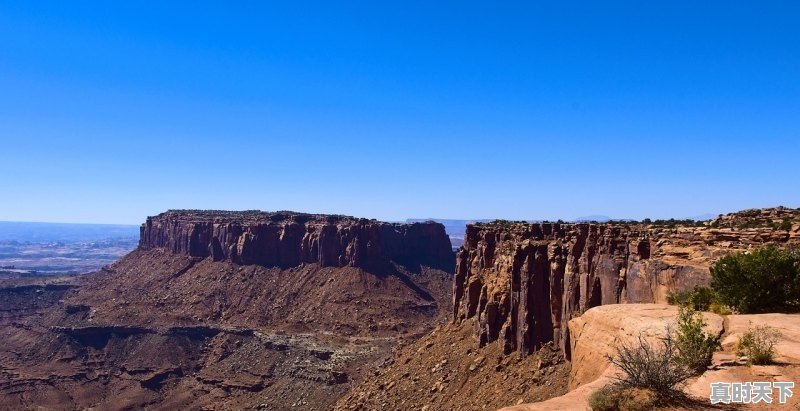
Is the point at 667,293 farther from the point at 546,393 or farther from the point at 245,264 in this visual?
the point at 245,264

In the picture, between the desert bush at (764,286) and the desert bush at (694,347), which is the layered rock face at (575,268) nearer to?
the desert bush at (764,286)

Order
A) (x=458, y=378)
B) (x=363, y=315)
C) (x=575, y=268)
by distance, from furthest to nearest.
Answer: (x=363, y=315), (x=458, y=378), (x=575, y=268)

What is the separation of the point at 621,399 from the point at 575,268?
31044 millimetres

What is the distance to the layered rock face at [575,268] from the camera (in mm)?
29844

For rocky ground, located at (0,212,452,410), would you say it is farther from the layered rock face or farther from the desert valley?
the layered rock face

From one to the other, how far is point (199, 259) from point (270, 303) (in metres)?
33.8

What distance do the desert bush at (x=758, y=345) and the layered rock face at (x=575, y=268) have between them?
10.5 m

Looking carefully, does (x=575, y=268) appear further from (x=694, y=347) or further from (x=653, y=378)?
(x=653, y=378)

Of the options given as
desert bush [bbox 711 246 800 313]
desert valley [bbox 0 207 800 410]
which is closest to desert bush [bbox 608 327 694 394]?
desert valley [bbox 0 207 800 410]

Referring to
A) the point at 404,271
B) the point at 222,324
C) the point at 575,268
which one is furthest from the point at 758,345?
the point at 404,271

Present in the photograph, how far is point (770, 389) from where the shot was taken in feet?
42.9

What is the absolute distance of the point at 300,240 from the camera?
131000 millimetres

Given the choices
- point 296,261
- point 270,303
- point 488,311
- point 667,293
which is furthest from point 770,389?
point 296,261

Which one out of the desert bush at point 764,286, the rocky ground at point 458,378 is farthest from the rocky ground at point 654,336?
the rocky ground at point 458,378
